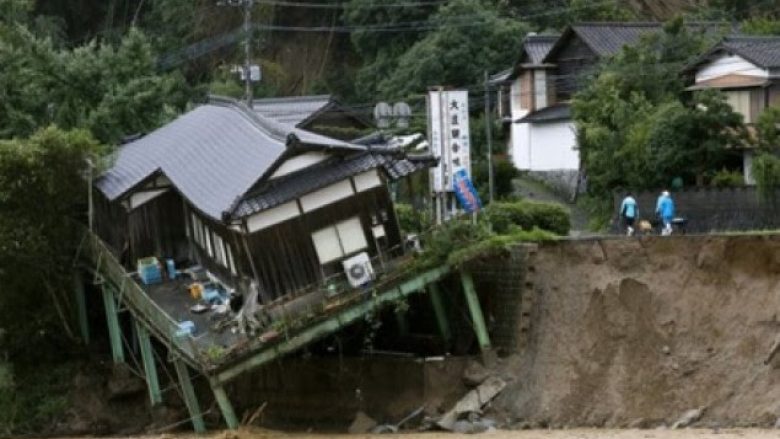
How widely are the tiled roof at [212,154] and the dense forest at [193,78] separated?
1246 millimetres

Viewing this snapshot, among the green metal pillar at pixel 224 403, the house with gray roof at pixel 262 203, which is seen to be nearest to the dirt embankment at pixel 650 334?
the house with gray roof at pixel 262 203

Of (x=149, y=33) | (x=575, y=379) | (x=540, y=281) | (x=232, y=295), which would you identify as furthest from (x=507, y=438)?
(x=149, y=33)

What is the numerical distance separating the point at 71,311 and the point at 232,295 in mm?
7990

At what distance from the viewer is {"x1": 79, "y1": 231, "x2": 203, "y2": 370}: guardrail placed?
26922mm

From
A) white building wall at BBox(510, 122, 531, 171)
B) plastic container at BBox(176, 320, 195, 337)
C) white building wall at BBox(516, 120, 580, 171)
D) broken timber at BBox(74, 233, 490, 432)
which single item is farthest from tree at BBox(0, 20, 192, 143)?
white building wall at BBox(510, 122, 531, 171)

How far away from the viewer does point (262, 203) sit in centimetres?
2791

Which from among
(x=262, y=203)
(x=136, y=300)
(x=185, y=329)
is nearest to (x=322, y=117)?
(x=136, y=300)

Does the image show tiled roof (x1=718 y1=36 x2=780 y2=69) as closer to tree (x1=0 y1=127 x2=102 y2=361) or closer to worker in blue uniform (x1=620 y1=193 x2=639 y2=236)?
worker in blue uniform (x1=620 y1=193 x2=639 y2=236)

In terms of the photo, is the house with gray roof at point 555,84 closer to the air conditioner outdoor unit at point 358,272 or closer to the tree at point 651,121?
the tree at point 651,121

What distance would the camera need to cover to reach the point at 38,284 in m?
34.4

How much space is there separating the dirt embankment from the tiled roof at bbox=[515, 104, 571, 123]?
73.5 feet

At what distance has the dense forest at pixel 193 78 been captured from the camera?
1310 inches

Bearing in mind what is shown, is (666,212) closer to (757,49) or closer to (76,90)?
(757,49)

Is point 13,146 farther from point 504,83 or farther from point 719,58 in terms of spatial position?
point 504,83
